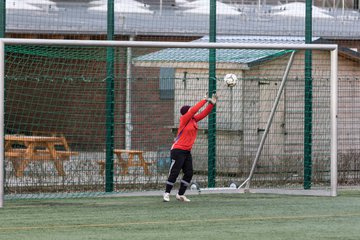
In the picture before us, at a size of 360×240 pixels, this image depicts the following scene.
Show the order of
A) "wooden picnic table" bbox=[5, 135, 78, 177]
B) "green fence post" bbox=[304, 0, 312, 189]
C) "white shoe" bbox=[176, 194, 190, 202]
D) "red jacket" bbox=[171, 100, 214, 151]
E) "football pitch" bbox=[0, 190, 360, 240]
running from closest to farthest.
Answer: "football pitch" bbox=[0, 190, 360, 240], "red jacket" bbox=[171, 100, 214, 151], "white shoe" bbox=[176, 194, 190, 202], "wooden picnic table" bbox=[5, 135, 78, 177], "green fence post" bbox=[304, 0, 312, 189]

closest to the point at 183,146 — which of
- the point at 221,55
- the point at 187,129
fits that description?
the point at 187,129

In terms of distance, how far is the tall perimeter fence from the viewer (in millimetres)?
16422

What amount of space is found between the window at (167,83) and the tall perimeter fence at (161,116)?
0.02 m

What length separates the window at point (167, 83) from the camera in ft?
55.9

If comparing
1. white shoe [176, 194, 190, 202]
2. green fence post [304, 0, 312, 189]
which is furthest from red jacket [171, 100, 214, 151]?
green fence post [304, 0, 312, 189]

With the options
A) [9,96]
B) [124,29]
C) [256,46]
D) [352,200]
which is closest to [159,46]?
[256,46]

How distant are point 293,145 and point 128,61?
3382 millimetres

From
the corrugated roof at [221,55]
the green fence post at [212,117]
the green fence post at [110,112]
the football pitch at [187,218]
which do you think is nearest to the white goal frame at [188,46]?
the football pitch at [187,218]

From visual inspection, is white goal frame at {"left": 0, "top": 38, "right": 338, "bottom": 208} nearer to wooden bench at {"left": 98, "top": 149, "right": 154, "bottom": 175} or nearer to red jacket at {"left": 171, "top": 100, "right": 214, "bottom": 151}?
red jacket at {"left": 171, "top": 100, "right": 214, "bottom": 151}

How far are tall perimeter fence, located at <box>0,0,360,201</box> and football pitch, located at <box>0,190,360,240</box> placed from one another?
960 mm

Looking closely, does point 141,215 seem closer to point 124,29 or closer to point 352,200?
point 352,200

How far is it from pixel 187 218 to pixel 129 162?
3.89 metres

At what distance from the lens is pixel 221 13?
27156 mm

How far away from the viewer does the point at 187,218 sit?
42.2ft
